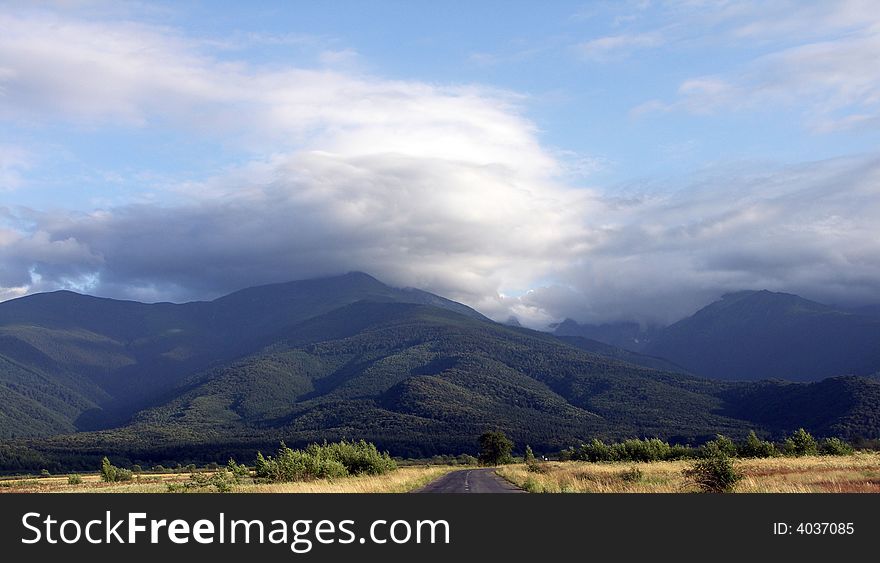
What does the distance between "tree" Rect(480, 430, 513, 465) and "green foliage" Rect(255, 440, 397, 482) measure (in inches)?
3335

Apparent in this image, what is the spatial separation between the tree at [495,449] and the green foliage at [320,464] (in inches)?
3335

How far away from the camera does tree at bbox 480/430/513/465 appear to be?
149 metres

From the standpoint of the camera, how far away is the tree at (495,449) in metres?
149

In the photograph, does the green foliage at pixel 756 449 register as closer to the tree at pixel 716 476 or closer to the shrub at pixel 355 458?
the shrub at pixel 355 458

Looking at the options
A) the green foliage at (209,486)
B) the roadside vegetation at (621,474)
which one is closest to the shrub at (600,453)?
the roadside vegetation at (621,474)

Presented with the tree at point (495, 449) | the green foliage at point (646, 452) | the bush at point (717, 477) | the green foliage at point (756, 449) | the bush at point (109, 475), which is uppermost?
the bush at point (717, 477)

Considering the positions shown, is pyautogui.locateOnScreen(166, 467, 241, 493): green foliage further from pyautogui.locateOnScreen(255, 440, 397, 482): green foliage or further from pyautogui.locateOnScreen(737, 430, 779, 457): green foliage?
pyautogui.locateOnScreen(737, 430, 779, 457): green foliage

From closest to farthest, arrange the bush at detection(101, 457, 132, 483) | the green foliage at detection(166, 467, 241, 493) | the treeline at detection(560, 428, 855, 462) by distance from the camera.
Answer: the green foliage at detection(166, 467, 241, 493) → the treeline at detection(560, 428, 855, 462) → the bush at detection(101, 457, 132, 483)

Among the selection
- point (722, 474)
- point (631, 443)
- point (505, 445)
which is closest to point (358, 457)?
point (722, 474)

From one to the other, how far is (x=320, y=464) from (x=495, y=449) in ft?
328

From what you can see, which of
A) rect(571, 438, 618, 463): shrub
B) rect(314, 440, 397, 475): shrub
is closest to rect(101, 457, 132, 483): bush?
rect(314, 440, 397, 475): shrub

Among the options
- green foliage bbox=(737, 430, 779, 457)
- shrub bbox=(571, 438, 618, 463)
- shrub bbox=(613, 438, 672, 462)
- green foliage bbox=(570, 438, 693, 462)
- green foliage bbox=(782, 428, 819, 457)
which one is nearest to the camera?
green foliage bbox=(737, 430, 779, 457)
